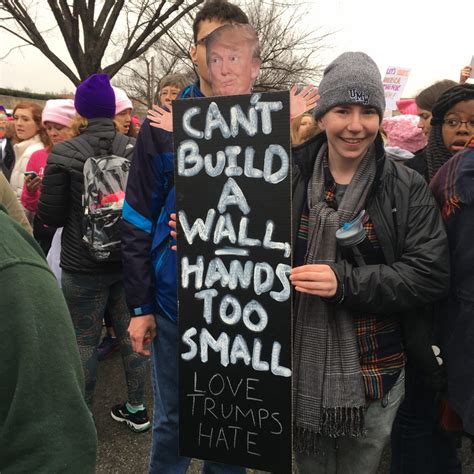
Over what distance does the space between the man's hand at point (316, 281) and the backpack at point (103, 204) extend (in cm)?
115

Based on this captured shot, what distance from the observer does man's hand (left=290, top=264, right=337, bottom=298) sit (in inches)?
49.6

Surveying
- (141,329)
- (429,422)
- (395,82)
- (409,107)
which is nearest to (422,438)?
(429,422)

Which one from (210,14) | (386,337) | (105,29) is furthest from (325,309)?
(105,29)

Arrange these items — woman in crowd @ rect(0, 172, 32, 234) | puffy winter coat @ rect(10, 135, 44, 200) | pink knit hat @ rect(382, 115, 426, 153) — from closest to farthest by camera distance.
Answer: woman in crowd @ rect(0, 172, 32, 234)
pink knit hat @ rect(382, 115, 426, 153)
puffy winter coat @ rect(10, 135, 44, 200)

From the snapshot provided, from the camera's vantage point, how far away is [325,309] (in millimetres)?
1363

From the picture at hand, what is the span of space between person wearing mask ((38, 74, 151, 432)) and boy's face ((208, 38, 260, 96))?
0.90 m

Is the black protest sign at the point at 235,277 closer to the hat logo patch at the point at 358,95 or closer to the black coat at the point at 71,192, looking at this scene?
the hat logo patch at the point at 358,95

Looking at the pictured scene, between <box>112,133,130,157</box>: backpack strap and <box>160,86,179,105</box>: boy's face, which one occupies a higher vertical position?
<box>160,86,179,105</box>: boy's face

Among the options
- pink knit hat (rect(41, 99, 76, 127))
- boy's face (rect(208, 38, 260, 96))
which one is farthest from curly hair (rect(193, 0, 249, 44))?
pink knit hat (rect(41, 99, 76, 127))

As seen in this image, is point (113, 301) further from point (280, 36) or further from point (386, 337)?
point (280, 36)

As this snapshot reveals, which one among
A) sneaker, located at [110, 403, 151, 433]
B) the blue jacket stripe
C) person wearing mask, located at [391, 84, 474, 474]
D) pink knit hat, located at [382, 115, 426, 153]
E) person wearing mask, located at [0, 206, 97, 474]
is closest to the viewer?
person wearing mask, located at [0, 206, 97, 474]

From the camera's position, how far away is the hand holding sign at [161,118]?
4.86 feet

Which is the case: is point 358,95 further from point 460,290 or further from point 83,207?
point 83,207

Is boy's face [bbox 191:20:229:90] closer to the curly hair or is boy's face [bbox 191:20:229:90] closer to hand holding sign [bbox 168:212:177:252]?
the curly hair
